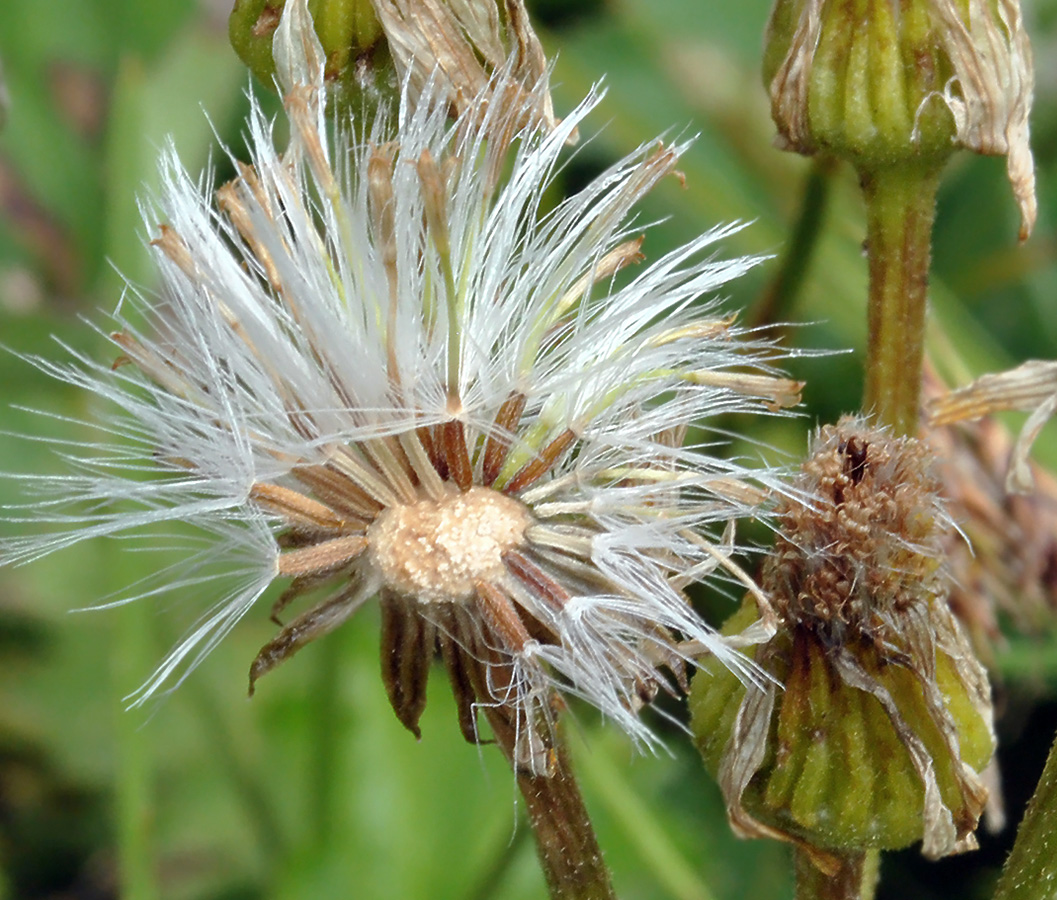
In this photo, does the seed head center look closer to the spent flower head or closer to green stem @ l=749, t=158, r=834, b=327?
the spent flower head

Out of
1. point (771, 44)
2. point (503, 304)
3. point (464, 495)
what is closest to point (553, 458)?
point (464, 495)

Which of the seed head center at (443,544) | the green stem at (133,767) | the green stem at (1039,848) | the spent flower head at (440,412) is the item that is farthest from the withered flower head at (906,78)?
the green stem at (133,767)

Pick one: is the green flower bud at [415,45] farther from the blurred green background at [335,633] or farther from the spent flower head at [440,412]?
the blurred green background at [335,633]

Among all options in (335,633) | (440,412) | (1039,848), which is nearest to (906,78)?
(440,412)

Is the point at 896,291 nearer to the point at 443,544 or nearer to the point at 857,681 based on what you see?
the point at 857,681

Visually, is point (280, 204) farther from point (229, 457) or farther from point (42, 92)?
point (42, 92)

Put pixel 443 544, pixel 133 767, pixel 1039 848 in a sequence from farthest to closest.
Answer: pixel 133 767, pixel 1039 848, pixel 443 544

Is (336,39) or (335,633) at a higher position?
(336,39)
